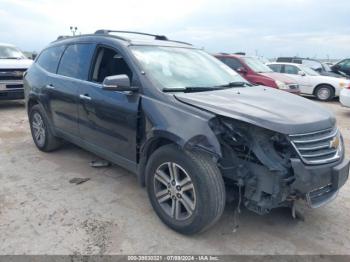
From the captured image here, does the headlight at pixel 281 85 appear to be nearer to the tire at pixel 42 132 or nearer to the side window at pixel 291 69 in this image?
the side window at pixel 291 69

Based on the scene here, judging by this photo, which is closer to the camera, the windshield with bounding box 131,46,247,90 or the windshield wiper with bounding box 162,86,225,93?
the windshield wiper with bounding box 162,86,225,93

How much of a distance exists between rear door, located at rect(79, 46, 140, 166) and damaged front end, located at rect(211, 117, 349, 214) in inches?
40.7

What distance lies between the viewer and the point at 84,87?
13.8ft

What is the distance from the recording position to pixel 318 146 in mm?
2941

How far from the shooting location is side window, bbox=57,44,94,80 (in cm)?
429

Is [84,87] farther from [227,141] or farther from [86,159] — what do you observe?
[227,141]

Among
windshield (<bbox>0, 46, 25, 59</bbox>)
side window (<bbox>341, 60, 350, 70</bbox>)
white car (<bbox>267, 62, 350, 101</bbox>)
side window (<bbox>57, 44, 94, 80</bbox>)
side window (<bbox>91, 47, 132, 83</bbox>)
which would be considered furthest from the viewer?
side window (<bbox>341, 60, 350, 70</bbox>)

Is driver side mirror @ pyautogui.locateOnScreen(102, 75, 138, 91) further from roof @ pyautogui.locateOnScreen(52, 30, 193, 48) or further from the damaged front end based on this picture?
the damaged front end

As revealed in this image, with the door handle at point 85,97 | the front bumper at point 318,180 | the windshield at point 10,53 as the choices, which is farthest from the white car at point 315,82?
the front bumper at point 318,180

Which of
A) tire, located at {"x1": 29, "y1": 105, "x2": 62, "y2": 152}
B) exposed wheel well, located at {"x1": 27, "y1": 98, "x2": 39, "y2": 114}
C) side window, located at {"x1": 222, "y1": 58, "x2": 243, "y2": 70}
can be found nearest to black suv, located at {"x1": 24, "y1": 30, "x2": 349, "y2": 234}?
tire, located at {"x1": 29, "y1": 105, "x2": 62, "y2": 152}

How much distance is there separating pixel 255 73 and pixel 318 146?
25.6 ft

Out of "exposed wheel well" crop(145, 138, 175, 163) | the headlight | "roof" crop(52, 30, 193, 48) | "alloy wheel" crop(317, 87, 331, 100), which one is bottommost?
"alloy wheel" crop(317, 87, 331, 100)

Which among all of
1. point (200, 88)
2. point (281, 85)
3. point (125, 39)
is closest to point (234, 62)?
point (281, 85)

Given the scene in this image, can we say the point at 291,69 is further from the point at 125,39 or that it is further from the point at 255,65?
the point at 125,39
